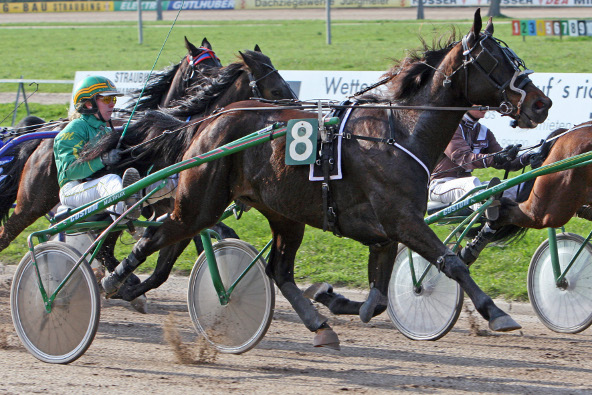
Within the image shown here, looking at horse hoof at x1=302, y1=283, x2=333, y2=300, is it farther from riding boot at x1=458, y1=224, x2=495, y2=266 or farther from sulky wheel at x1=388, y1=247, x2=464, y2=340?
riding boot at x1=458, y1=224, x2=495, y2=266

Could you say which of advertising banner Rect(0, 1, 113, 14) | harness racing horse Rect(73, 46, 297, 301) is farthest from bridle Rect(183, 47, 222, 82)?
advertising banner Rect(0, 1, 113, 14)

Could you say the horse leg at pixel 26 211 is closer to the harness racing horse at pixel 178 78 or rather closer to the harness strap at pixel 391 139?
the harness racing horse at pixel 178 78

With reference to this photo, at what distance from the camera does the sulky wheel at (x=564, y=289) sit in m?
5.69

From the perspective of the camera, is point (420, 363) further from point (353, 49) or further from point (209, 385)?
point (353, 49)

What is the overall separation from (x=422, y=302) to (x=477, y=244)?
0.66m

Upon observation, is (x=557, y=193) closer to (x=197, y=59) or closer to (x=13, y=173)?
(x=197, y=59)

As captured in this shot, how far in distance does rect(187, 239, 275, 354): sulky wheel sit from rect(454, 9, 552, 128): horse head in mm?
1723

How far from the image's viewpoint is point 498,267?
272 inches

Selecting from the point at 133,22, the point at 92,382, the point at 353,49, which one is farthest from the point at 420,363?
the point at 133,22

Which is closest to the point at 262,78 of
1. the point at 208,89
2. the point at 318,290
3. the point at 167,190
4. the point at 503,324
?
the point at 208,89

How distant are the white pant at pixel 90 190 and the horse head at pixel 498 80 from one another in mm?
2127

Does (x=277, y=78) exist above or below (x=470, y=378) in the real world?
above

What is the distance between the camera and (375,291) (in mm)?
4844

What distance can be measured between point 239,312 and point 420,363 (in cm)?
113
